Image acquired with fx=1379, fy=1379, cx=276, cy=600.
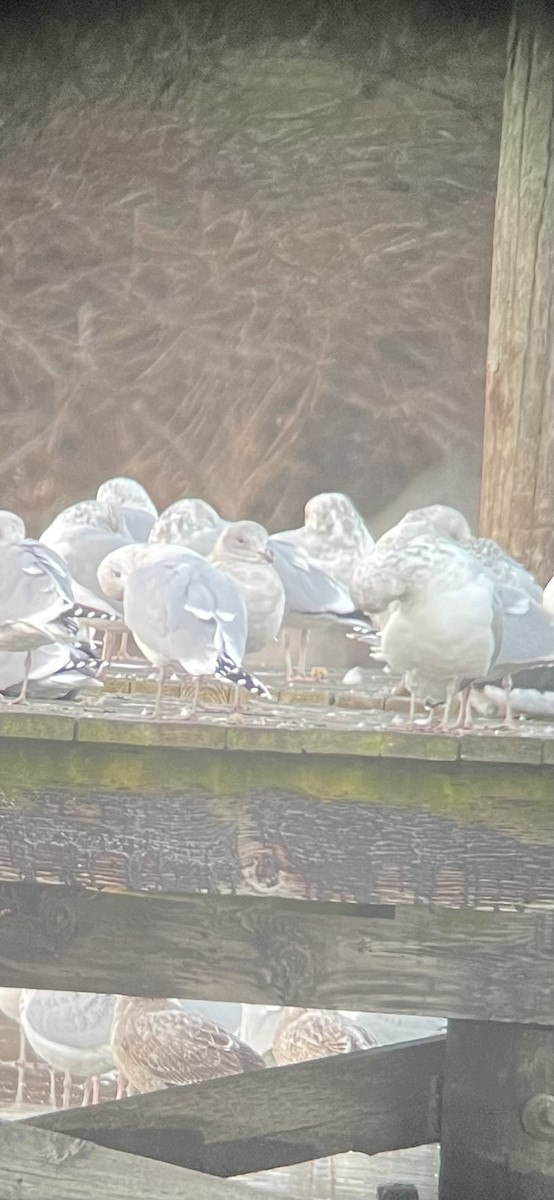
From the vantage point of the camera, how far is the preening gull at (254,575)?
1557 millimetres

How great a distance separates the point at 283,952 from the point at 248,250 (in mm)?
836

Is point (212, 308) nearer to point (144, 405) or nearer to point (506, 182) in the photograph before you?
point (144, 405)

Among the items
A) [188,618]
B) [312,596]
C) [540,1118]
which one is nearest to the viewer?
[540,1118]

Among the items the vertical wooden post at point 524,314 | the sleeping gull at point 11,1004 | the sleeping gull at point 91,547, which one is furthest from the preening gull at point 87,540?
the sleeping gull at point 11,1004

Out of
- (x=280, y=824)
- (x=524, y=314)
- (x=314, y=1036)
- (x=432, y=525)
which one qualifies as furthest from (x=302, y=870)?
(x=314, y=1036)

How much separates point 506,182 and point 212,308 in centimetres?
38

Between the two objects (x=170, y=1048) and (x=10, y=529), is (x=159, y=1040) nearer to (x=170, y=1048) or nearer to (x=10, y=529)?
(x=170, y=1048)

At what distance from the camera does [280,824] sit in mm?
1437

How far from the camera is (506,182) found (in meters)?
1.63

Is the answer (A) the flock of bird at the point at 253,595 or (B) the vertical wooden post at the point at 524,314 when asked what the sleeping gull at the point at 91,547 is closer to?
(A) the flock of bird at the point at 253,595

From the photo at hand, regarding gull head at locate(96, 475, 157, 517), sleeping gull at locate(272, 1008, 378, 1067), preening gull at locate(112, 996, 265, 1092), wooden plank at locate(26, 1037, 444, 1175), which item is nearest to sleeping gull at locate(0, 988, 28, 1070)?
preening gull at locate(112, 996, 265, 1092)

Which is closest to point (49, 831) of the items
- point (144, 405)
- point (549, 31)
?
point (144, 405)

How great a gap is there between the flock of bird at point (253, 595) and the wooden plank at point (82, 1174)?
1.52 feet

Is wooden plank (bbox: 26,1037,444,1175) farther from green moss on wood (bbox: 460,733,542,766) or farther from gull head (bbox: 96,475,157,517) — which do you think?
gull head (bbox: 96,475,157,517)
